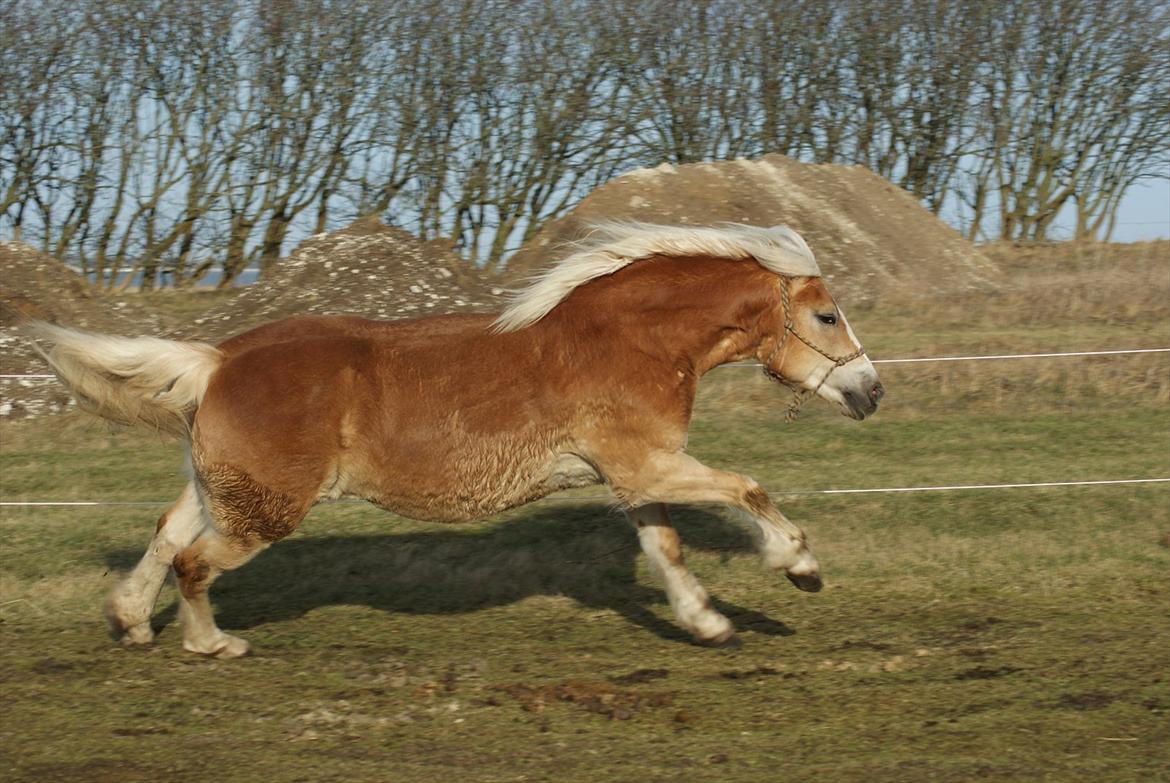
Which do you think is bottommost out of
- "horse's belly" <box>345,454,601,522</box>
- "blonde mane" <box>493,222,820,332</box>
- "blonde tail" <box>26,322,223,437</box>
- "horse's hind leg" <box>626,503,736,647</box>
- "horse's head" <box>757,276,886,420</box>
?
"horse's hind leg" <box>626,503,736,647</box>

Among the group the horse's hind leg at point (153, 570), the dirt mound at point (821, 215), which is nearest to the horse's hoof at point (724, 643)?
the horse's hind leg at point (153, 570)

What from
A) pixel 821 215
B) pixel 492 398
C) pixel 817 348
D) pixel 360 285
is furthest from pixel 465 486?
pixel 821 215

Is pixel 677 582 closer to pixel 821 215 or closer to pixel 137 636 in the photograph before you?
pixel 137 636

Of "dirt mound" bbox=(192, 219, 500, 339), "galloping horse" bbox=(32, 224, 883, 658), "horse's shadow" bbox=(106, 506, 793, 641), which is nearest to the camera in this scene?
"galloping horse" bbox=(32, 224, 883, 658)

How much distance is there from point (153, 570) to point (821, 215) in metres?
13.2

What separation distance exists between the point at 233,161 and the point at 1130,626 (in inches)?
570

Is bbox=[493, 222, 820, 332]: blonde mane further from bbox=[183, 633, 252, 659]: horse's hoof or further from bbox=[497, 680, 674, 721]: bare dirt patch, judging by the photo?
bbox=[183, 633, 252, 659]: horse's hoof

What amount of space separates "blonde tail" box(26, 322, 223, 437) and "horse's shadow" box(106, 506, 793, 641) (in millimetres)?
1262

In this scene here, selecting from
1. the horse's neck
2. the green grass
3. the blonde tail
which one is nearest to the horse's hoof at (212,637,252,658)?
the green grass

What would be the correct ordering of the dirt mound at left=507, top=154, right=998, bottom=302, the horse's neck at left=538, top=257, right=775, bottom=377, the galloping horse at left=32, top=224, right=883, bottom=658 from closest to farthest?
1. the galloping horse at left=32, top=224, right=883, bottom=658
2. the horse's neck at left=538, top=257, right=775, bottom=377
3. the dirt mound at left=507, top=154, right=998, bottom=302

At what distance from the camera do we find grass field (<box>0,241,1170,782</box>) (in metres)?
4.54

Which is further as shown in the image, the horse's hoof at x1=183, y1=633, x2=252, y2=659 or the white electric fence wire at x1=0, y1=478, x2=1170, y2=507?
the white electric fence wire at x1=0, y1=478, x2=1170, y2=507

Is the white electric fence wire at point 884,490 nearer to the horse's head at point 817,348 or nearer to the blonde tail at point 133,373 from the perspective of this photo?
the horse's head at point 817,348

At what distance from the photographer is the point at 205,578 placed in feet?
18.5
